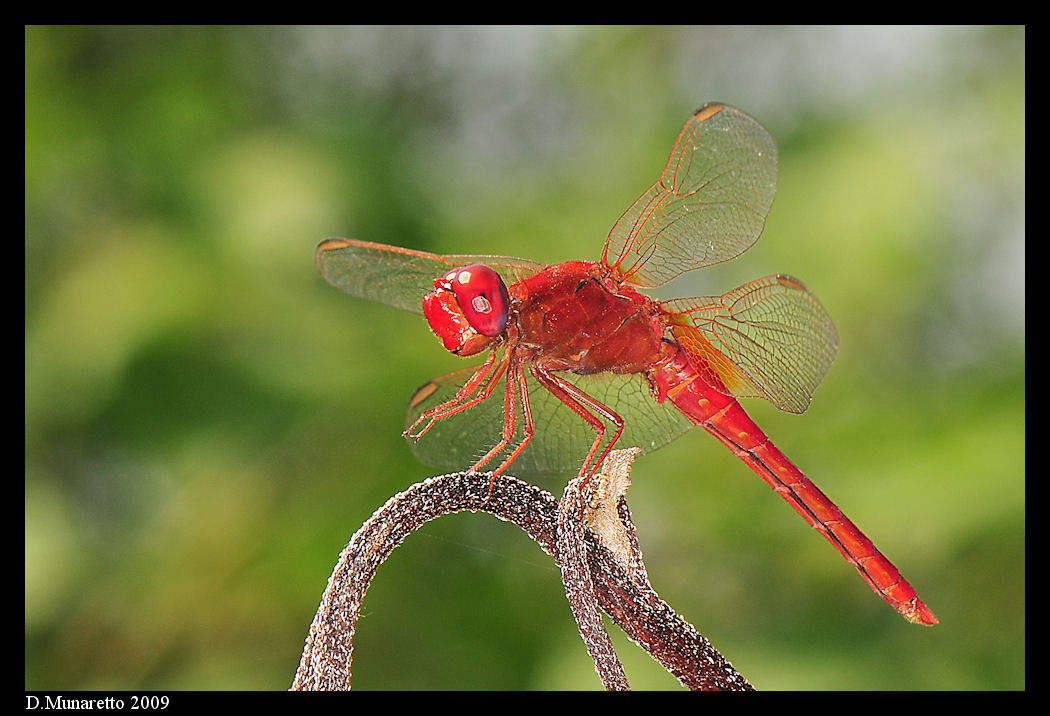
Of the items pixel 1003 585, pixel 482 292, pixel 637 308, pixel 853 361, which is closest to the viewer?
pixel 482 292

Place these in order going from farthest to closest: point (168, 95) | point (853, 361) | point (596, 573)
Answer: point (168, 95), point (853, 361), point (596, 573)

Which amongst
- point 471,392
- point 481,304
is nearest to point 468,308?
point 481,304

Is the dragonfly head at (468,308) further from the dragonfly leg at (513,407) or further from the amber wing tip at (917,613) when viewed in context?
the amber wing tip at (917,613)

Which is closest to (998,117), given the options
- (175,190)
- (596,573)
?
(596,573)

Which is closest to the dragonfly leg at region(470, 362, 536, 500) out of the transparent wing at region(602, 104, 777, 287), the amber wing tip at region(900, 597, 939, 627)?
the transparent wing at region(602, 104, 777, 287)

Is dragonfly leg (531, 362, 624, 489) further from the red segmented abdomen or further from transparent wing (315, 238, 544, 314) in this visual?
transparent wing (315, 238, 544, 314)

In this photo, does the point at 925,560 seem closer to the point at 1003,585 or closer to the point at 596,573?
the point at 1003,585
